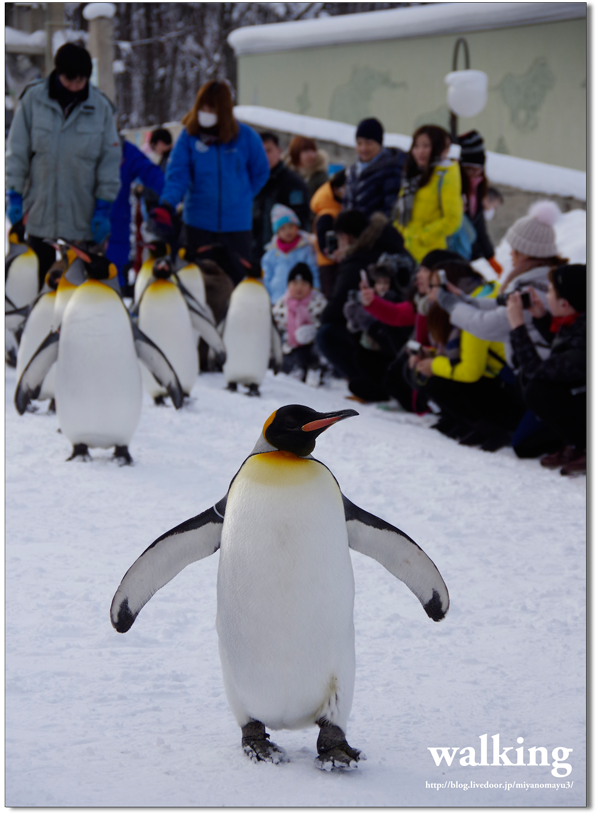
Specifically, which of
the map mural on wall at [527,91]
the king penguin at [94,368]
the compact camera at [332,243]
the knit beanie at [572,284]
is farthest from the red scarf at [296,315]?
the map mural on wall at [527,91]

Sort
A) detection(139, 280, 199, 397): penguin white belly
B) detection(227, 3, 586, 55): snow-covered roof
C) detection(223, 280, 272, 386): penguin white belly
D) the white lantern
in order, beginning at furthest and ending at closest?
detection(227, 3, 586, 55): snow-covered roof
the white lantern
detection(223, 280, 272, 386): penguin white belly
detection(139, 280, 199, 397): penguin white belly

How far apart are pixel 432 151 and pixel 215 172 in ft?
3.02

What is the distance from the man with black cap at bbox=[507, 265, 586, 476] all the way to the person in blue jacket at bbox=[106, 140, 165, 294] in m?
1.76

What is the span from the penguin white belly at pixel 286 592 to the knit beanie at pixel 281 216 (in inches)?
136

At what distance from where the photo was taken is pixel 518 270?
3.17 meters

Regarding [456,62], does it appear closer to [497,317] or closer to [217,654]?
[497,317]

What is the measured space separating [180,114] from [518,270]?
9655mm

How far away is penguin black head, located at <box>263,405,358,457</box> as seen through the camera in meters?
1.09

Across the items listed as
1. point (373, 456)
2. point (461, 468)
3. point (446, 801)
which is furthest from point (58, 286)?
point (446, 801)

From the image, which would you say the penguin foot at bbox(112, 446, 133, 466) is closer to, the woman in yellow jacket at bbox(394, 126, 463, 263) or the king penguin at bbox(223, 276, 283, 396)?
the king penguin at bbox(223, 276, 283, 396)

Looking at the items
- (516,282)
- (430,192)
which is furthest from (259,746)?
(430,192)

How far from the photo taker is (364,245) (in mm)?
3867

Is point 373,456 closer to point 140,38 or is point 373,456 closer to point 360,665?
point 360,665

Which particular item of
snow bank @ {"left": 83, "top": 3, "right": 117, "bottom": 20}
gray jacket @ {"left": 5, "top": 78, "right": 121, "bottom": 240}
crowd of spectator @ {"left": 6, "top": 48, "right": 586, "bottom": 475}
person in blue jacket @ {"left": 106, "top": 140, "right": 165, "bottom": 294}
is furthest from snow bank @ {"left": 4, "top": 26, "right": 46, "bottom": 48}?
gray jacket @ {"left": 5, "top": 78, "right": 121, "bottom": 240}
